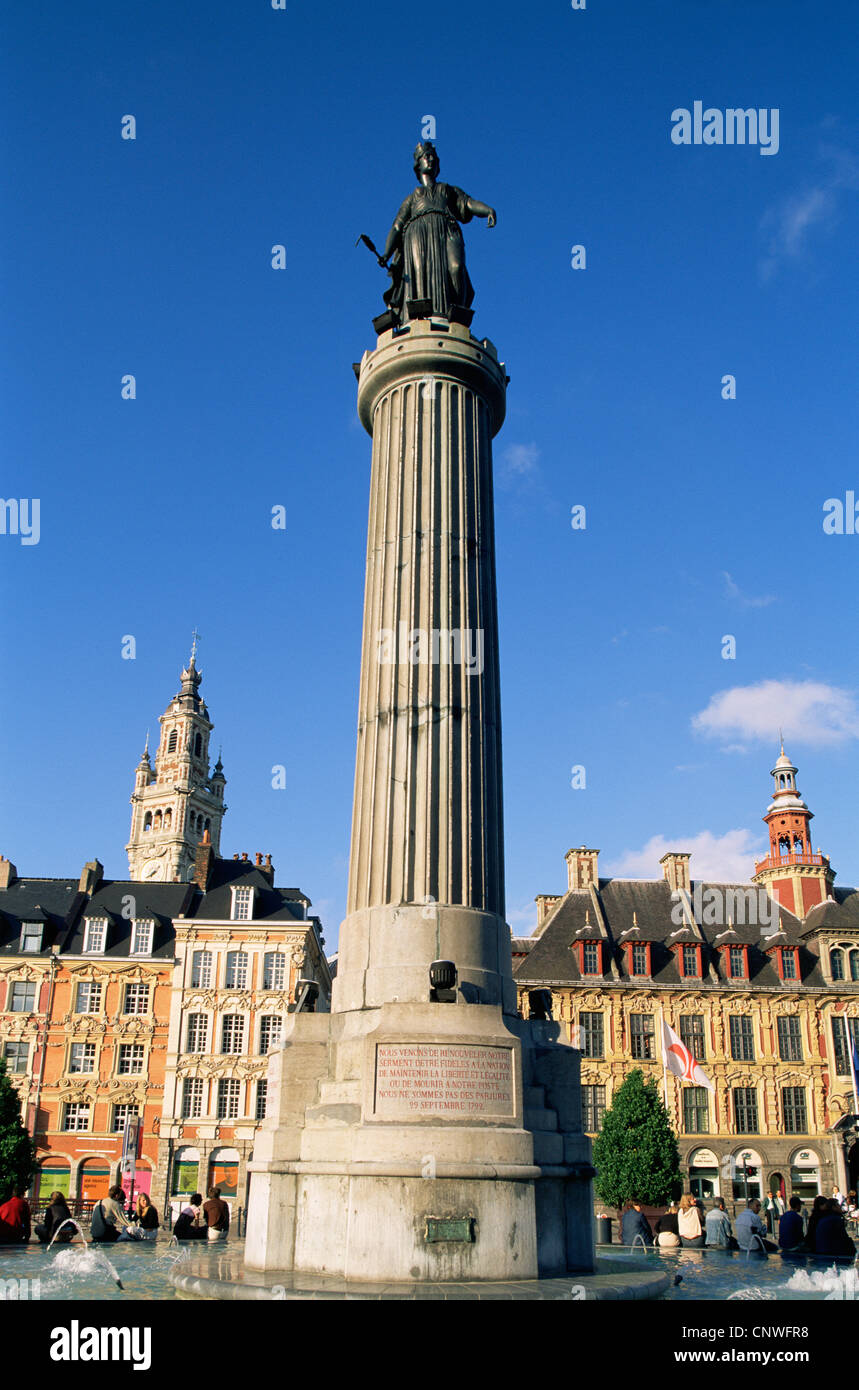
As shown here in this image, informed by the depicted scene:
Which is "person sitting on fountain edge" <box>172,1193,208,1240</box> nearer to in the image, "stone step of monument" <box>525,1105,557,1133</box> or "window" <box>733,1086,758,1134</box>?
"stone step of monument" <box>525,1105,557,1133</box>

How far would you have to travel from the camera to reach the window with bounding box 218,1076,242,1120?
46.7 meters

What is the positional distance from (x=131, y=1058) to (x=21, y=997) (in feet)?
19.6

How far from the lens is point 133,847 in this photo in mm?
127188

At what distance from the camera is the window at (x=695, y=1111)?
157 ft

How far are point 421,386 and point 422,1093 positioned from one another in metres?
8.88

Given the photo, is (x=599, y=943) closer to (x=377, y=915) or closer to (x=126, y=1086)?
(x=126, y=1086)

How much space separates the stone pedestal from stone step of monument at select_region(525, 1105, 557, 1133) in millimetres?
29

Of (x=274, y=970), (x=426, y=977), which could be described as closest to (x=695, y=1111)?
(x=274, y=970)

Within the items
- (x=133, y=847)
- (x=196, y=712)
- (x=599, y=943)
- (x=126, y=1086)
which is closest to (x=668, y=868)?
(x=599, y=943)

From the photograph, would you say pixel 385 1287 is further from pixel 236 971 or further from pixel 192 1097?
pixel 236 971

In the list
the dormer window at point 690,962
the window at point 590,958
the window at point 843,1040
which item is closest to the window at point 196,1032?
the window at point 590,958

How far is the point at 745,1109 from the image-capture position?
48562 mm

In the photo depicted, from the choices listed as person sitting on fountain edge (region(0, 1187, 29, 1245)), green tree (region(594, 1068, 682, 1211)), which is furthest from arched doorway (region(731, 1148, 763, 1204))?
person sitting on fountain edge (region(0, 1187, 29, 1245))
